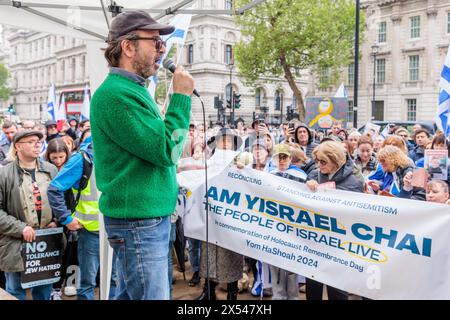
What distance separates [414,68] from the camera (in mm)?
42375

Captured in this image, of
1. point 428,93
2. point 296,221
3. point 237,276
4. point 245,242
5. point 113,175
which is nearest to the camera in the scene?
point 113,175

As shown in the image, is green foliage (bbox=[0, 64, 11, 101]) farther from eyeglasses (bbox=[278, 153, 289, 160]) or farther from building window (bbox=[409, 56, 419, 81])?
eyeglasses (bbox=[278, 153, 289, 160])

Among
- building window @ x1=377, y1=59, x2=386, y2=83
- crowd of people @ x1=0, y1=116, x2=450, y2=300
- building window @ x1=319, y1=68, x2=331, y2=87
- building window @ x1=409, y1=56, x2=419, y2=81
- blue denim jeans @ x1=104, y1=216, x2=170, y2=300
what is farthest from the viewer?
building window @ x1=377, y1=59, x2=386, y2=83

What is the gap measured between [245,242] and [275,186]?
0.60m

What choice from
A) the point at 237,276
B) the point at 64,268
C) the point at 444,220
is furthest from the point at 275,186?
the point at 64,268

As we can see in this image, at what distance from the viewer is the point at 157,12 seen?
402 cm

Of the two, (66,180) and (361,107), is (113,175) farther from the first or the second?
(361,107)

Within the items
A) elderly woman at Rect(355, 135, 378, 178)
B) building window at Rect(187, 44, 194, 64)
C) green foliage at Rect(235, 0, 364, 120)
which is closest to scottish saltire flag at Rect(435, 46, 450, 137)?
elderly woman at Rect(355, 135, 378, 178)

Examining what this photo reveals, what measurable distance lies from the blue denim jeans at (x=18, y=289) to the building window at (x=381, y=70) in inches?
1763

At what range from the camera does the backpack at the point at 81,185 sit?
413 centimetres

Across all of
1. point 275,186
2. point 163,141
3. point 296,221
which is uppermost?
point 163,141

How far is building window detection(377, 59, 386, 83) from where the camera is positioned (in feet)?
146

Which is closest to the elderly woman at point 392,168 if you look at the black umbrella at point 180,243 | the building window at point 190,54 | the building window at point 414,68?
the black umbrella at point 180,243

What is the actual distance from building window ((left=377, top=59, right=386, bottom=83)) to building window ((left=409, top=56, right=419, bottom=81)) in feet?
8.57
